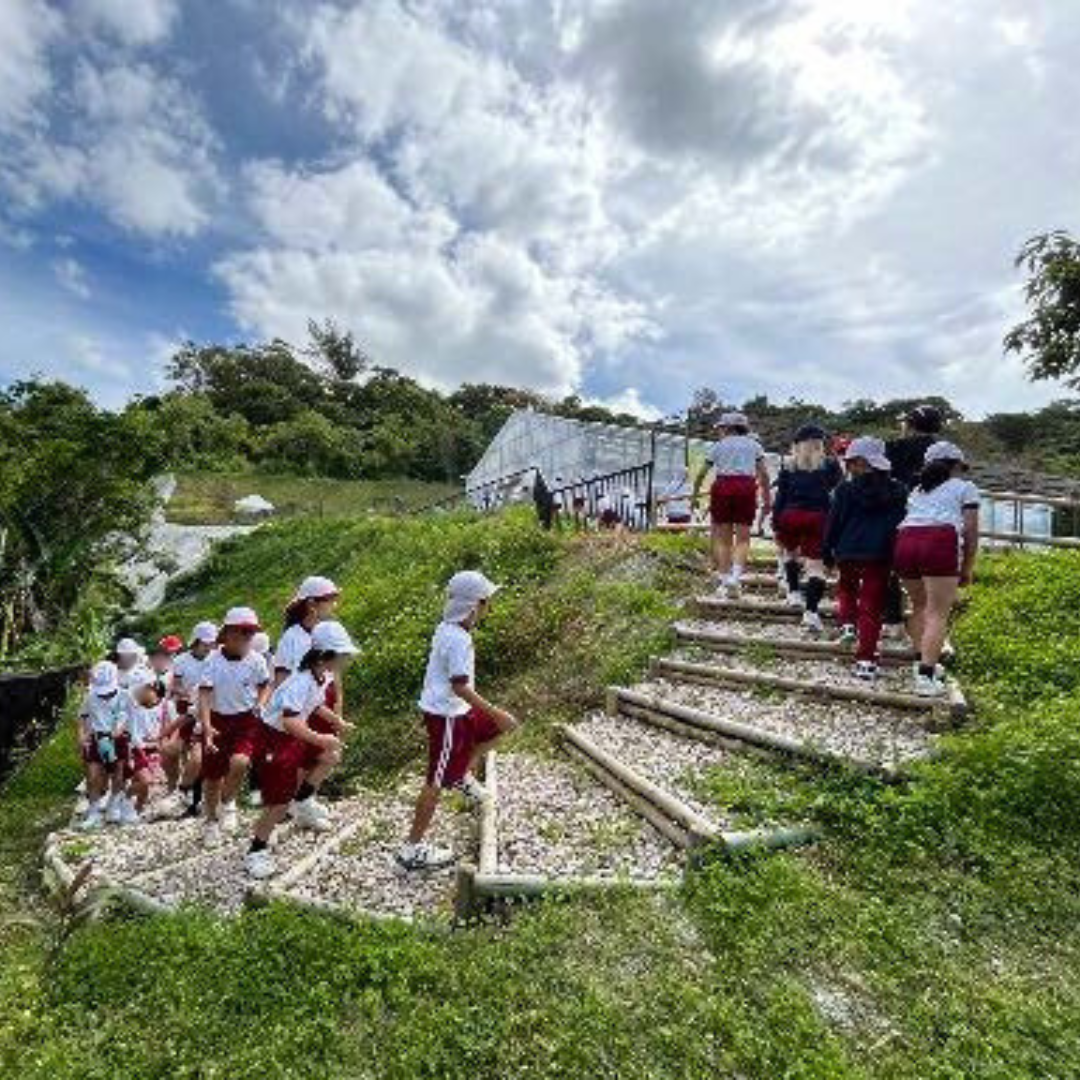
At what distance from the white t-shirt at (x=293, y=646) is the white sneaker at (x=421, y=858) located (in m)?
1.48

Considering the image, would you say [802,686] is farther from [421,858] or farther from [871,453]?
[421,858]

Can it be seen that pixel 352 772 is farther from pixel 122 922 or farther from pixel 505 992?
pixel 505 992

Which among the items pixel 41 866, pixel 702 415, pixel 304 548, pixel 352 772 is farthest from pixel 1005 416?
pixel 41 866

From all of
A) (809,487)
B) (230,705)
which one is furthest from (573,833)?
(809,487)

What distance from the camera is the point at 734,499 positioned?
9.62 metres

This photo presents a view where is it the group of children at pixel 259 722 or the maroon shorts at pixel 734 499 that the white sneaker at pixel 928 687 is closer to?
the maroon shorts at pixel 734 499

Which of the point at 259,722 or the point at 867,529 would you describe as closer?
the point at 259,722

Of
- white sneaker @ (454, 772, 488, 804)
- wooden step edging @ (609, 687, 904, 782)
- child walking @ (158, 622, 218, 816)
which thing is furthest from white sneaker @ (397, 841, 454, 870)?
child walking @ (158, 622, 218, 816)

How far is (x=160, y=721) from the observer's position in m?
9.30

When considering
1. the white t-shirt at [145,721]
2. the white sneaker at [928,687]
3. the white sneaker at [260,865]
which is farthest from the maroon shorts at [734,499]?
the white t-shirt at [145,721]

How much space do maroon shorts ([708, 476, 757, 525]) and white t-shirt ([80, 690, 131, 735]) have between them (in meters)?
6.12

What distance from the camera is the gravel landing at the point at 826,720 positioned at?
21.2 ft

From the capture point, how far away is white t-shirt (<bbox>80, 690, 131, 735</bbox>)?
859 centimetres

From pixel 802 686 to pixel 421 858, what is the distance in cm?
365
